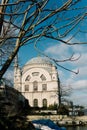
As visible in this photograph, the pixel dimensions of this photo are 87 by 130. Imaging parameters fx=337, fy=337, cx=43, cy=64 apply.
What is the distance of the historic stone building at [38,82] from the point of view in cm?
7588

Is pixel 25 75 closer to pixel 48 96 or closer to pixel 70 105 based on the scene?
pixel 48 96

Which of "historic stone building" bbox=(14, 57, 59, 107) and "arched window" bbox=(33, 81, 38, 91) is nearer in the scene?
"historic stone building" bbox=(14, 57, 59, 107)

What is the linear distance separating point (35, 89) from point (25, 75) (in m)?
4.04

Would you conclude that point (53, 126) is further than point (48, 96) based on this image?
No

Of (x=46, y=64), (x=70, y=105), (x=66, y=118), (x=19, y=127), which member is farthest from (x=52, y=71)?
(x=19, y=127)

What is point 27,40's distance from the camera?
734 cm

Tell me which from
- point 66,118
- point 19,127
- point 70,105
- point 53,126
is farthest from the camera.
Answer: point 70,105

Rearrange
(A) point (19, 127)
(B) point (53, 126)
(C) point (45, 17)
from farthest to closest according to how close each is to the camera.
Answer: (B) point (53, 126)
(A) point (19, 127)
(C) point (45, 17)

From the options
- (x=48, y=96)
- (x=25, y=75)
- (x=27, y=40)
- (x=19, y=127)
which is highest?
(x=25, y=75)

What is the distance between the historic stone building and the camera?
75875 mm

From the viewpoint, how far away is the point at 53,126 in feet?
61.3

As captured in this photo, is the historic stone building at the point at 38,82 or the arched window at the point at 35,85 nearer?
the historic stone building at the point at 38,82

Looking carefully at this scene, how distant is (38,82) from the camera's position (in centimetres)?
7750

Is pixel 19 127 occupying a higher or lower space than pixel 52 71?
lower
